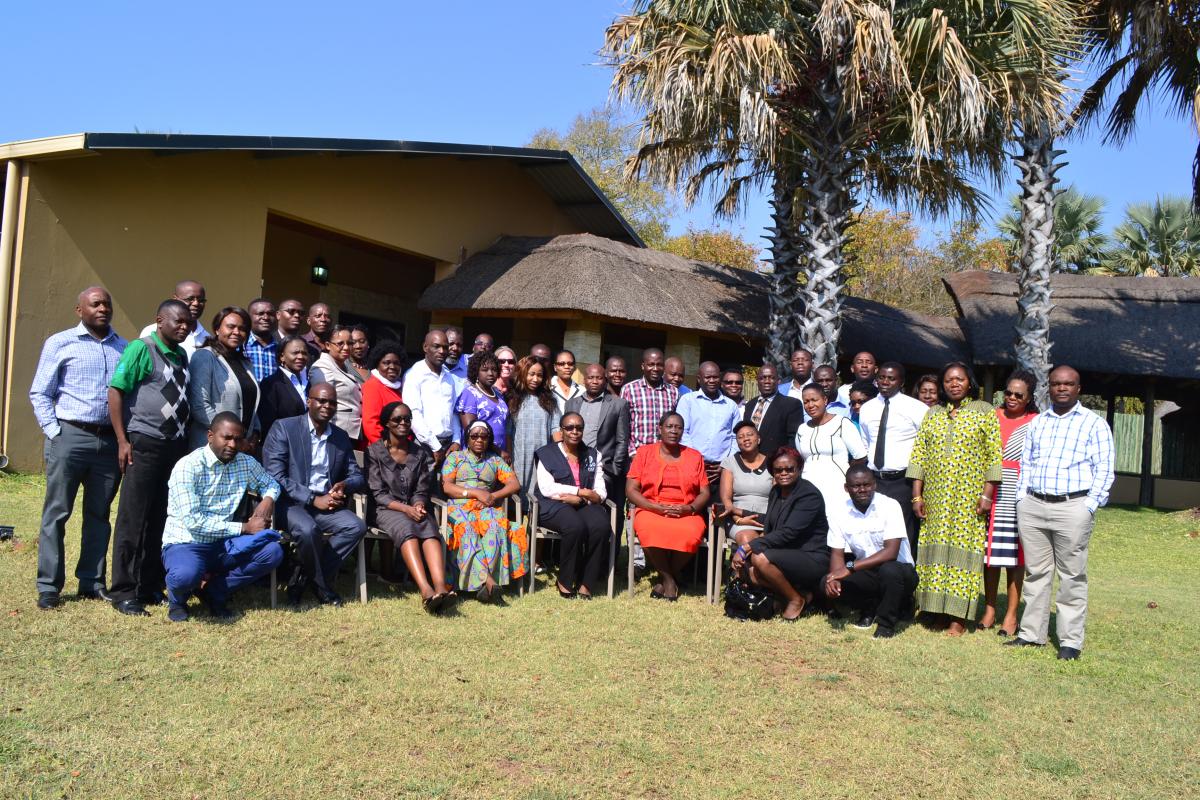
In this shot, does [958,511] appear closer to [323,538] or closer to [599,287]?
[323,538]

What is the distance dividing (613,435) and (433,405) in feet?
4.69

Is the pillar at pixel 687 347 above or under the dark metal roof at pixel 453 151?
under

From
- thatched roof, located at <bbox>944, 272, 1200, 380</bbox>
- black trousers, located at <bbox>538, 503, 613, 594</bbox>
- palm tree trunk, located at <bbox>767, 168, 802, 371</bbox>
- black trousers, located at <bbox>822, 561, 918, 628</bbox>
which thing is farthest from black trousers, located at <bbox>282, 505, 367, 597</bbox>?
thatched roof, located at <bbox>944, 272, 1200, 380</bbox>

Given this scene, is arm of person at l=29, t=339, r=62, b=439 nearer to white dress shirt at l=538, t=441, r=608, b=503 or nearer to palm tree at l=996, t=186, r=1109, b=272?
white dress shirt at l=538, t=441, r=608, b=503

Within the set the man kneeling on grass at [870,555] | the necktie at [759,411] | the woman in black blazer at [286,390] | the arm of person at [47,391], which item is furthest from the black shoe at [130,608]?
the necktie at [759,411]

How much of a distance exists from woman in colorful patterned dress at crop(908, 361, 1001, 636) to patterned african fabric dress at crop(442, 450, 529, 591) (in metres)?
2.86

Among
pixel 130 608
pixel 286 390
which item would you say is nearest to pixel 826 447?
pixel 286 390

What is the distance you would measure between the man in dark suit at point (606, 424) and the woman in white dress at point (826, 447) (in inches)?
55.5

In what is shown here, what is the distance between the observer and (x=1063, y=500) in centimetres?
610

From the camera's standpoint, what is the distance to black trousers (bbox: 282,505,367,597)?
611 centimetres

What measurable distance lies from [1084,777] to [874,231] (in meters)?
27.4

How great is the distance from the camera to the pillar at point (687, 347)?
47.1 ft

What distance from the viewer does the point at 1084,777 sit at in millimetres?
4160

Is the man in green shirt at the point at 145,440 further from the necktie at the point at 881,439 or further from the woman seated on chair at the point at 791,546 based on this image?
the necktie at the point at 881,439
